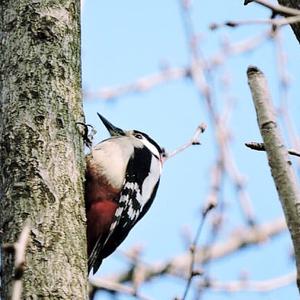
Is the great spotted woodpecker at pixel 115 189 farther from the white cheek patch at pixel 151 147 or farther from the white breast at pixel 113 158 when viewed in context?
the white cheek patch at pixel 151 147

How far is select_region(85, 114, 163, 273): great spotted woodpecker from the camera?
113 inches

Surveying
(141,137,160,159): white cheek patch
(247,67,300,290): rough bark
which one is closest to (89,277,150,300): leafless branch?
(141,137,160,159): white cheek patch

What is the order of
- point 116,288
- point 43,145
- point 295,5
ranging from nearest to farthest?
point 295,5 < point 43,145 < point 116,288

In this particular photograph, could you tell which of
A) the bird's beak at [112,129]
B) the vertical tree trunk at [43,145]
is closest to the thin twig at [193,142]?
the vertical tree trunk at [43,145]

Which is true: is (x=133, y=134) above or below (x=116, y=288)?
above

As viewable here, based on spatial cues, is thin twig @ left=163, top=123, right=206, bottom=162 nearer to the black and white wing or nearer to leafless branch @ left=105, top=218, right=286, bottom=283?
the black and white wing

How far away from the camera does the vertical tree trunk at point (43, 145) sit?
6.40 ft

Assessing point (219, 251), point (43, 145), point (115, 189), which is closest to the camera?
point (43, 145)

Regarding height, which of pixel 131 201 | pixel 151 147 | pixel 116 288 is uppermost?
pixel 151 147

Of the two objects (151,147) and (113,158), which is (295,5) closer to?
(113,158)

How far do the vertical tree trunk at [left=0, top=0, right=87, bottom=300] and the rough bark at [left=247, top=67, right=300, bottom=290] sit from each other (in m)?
0.83

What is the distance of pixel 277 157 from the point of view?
3.97 ft

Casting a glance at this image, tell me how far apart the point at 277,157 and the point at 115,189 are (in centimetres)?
186

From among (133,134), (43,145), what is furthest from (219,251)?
(43,145)
